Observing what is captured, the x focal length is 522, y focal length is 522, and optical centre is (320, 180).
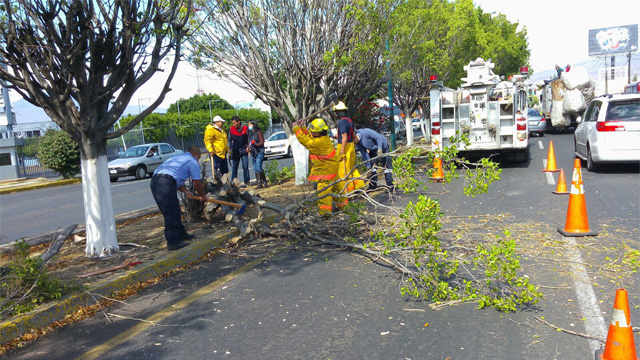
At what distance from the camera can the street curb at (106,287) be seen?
14.3 ft

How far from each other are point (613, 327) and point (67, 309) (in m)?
4.48

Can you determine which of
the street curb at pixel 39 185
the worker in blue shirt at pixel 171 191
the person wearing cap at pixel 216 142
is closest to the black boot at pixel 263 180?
the person wearing cap at pixel 216 142

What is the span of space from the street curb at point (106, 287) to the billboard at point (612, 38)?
3261 inches

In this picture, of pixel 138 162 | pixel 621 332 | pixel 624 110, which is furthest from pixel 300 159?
pixel 138 162

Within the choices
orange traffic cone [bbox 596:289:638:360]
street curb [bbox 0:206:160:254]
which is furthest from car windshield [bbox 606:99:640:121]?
street curb [bbox 0:206:160:254]

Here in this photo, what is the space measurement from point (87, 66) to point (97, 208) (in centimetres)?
170

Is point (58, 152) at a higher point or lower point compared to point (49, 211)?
higher

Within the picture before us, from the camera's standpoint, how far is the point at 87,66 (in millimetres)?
6203

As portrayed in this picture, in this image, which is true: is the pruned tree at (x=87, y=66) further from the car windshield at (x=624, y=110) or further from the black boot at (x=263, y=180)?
the car windshield at (x=624, y=110)

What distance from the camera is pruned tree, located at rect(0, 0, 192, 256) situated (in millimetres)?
5785

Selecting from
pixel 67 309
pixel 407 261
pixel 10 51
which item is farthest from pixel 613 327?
pixel 10 51

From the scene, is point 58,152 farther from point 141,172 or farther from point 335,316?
point 335,316

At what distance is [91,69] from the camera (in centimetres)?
616

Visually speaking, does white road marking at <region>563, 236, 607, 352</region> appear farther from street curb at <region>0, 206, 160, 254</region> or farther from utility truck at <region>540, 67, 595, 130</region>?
utility truck at <region>540, 67, 595, 130</region>
